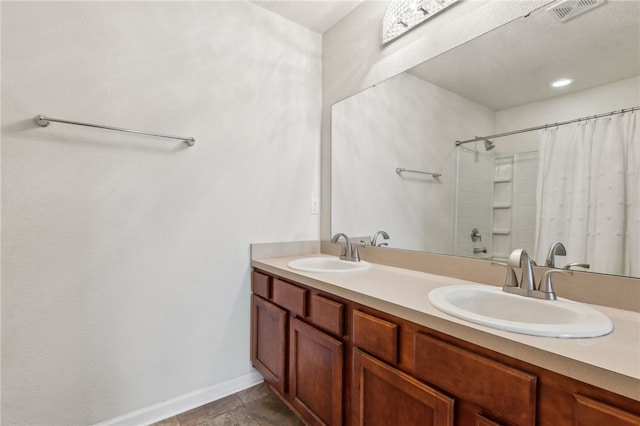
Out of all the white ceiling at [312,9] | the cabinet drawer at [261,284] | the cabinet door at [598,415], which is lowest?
the cabinet drawer at [261,284]

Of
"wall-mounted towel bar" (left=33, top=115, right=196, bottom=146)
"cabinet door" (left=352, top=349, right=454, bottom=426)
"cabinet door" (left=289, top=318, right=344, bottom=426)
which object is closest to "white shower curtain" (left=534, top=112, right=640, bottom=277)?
"cabinet door" (left=352, top=349, right=454, bottom=426)

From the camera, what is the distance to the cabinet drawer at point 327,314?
123cm

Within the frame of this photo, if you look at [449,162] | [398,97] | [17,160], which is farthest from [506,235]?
[17,160]

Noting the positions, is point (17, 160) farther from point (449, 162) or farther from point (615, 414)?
point (615, 414)

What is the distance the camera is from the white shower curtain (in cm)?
98

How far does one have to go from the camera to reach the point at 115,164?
4.87ft

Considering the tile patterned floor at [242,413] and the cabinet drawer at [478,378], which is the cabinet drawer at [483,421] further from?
the tile patterned floor at [242,413]

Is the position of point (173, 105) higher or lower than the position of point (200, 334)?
higher

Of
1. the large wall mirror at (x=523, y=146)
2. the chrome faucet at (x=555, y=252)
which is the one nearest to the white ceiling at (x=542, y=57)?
the large wall mirror at (x=523, y=146)

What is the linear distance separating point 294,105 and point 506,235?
156cm

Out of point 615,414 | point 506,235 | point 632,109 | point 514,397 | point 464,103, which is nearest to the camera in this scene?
point 615,414

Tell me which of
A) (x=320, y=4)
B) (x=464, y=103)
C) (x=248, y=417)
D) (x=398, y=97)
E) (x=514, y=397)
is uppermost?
(x=320, y=4)

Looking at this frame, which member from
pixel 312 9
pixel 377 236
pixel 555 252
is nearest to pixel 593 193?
pixel 555 252

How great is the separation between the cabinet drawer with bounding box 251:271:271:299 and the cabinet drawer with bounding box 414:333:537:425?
997mm
